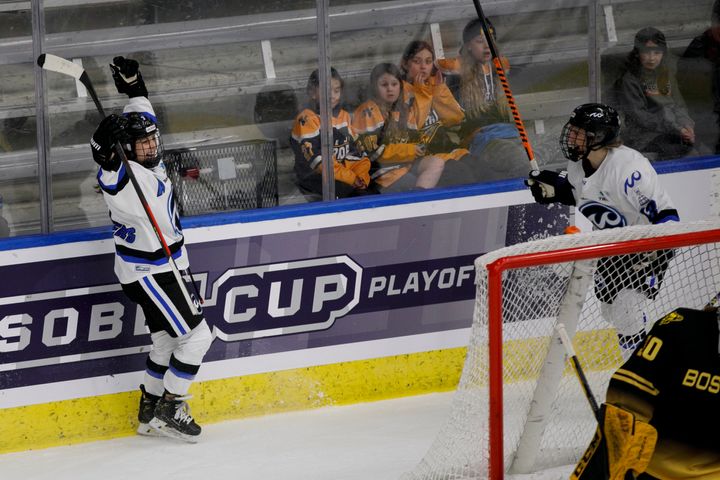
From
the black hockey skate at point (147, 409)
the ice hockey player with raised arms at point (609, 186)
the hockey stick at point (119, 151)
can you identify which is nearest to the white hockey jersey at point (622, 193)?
the ice hockey player with raised arms at point (609, 186)

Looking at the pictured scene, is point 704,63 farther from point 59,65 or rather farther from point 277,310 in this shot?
point 59,65

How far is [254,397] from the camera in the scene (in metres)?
4.39

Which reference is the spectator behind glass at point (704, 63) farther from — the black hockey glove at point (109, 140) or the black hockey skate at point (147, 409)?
the black hockey skate at point (147, 409)

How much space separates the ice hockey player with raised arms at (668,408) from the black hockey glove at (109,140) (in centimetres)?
219

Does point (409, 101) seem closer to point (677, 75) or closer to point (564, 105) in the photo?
point (564, 105)

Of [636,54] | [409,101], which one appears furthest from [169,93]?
[636,54]

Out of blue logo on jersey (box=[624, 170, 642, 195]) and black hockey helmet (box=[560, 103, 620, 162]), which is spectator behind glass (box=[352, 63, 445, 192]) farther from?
blue logo on jersey (box=[624, 170, 642, 195])

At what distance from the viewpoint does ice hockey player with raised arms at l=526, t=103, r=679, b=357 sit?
374 centimetres

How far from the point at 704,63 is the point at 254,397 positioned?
236 cm

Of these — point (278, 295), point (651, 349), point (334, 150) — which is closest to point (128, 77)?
point (334, 150)

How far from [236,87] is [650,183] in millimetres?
1585

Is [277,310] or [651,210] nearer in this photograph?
[651,210]

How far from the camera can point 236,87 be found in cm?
440

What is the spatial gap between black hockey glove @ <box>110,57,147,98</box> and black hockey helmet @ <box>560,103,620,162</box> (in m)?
1.52
